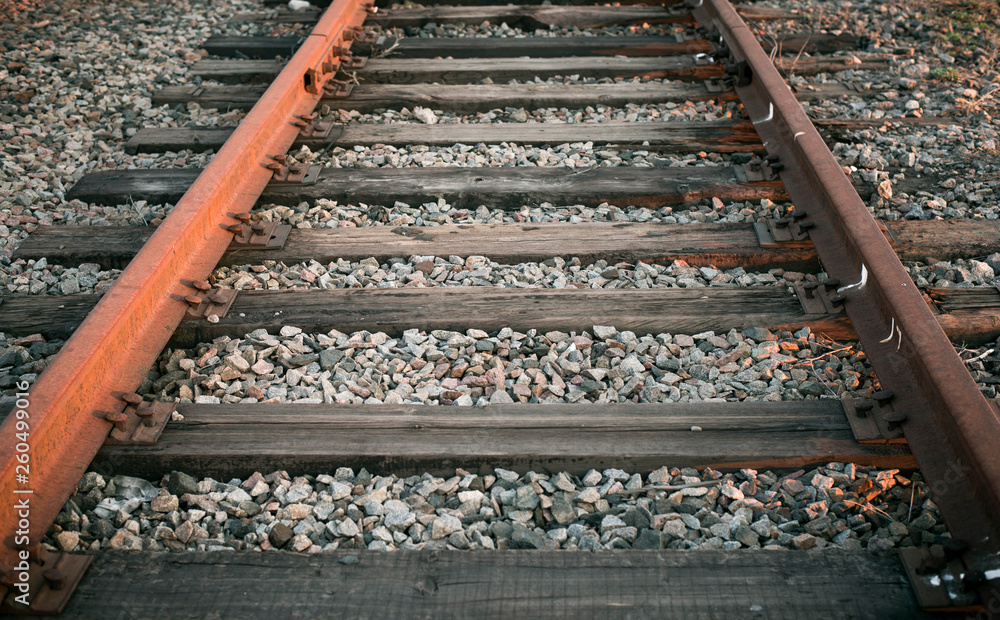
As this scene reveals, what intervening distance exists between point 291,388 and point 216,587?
0.81 m

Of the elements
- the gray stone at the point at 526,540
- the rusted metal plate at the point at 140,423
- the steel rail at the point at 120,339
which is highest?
the steel rail at the point at 120,339

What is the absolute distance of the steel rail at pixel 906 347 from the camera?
200cm

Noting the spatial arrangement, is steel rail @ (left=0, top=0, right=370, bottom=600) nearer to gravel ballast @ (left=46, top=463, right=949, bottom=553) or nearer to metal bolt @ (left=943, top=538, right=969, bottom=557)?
gravel ballast @ (left=46, top=463, right=949, bottom=553)

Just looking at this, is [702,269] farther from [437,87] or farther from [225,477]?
[437,87]

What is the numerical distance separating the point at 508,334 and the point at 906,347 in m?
1.23

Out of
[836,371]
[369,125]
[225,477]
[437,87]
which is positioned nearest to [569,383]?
[836,371]

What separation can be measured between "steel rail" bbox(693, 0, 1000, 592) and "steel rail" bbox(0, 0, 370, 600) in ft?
7.30

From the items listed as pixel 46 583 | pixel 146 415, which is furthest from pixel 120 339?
pixel 46 583

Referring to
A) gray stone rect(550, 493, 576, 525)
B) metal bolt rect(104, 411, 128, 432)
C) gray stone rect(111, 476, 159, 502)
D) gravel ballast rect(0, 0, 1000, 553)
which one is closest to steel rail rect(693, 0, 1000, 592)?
gravel ballast rect(0, 0, 1000, 553)

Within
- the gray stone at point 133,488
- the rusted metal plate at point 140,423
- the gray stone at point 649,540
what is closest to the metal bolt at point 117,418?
the rusted metal plate at point 140,423

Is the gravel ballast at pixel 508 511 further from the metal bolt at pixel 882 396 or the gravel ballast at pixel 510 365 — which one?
the metal bolt at pixel 882 396

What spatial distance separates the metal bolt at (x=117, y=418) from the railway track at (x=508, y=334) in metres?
0.03

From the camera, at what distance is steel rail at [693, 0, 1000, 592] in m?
2.00

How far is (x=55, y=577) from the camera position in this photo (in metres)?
1.96
